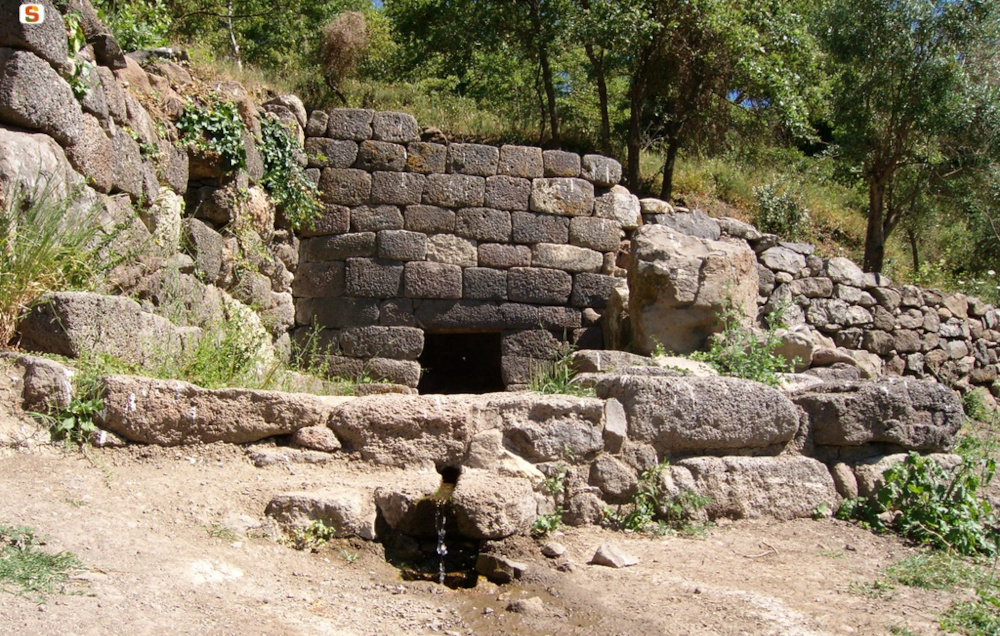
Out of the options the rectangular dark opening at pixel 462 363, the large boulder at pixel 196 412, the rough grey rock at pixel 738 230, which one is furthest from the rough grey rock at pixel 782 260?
the large boulder at pixel 196 412

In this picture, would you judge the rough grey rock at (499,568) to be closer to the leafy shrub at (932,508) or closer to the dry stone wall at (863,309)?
the leafy shrub at (932,508)

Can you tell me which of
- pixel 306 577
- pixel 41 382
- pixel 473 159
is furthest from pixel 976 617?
pixel 473 159

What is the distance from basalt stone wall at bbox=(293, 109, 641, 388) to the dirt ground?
492cm

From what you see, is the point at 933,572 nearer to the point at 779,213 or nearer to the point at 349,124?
the point at 349,124

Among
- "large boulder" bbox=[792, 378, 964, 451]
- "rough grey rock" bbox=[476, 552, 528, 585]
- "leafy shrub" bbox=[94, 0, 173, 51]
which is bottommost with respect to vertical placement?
"rough grey rock" bbox=[476, 552, 528, 585]

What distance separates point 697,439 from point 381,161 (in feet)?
18.2

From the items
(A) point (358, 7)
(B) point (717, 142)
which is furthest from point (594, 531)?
(A) point (358, 7)

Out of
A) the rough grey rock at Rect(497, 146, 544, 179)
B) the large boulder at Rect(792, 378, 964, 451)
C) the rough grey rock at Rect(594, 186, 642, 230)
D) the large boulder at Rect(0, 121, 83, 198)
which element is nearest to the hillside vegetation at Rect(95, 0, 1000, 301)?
the rough grey rock at Rect(497, 146, 544, 179)

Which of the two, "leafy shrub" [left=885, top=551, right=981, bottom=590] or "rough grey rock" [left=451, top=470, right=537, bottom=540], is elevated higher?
"rough grey rock" [left=451, top=470, right=537, bottom=540]

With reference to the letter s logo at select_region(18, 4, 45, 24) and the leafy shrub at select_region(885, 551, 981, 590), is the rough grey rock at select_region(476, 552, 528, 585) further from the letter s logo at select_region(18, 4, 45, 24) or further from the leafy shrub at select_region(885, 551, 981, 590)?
the letter s logo at select_region(18, 4, 45, 24)

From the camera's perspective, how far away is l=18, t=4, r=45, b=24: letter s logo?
4770 millimetres

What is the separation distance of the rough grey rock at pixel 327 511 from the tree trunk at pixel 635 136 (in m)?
8.11

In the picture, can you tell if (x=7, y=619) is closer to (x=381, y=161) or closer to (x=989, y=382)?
(x=381, y=161)

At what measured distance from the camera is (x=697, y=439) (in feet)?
15.9
